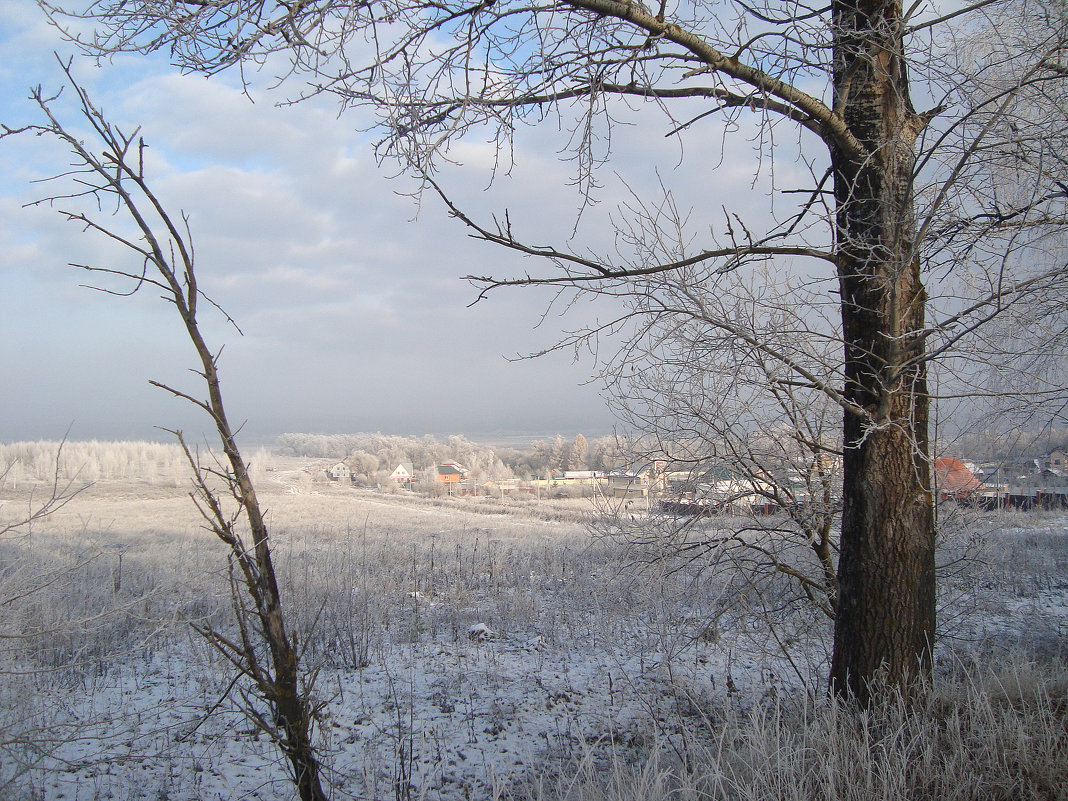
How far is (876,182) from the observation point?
3.55 m

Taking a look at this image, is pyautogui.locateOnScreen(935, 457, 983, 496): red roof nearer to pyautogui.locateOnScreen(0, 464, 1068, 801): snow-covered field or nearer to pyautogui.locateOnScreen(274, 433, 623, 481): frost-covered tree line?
pyautogui.locateOnScreen(0, 464, 1068, 801): snow-covered field

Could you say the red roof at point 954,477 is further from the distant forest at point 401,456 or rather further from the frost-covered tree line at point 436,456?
the frost-covered tree line at point 436,456

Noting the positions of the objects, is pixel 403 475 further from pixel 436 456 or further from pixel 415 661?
pixel 415 661

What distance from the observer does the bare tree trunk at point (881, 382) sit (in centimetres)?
328

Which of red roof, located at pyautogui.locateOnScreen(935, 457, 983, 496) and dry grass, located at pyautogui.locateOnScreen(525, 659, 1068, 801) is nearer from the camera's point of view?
dry grass, located at pyautogui.locateOnScreen(525, 659, 1068, 801)

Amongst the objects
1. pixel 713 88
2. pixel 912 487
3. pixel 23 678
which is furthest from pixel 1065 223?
pixel 23 678

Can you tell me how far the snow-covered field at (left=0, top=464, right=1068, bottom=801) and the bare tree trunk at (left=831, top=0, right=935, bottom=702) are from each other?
66cm

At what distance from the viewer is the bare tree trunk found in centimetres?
328

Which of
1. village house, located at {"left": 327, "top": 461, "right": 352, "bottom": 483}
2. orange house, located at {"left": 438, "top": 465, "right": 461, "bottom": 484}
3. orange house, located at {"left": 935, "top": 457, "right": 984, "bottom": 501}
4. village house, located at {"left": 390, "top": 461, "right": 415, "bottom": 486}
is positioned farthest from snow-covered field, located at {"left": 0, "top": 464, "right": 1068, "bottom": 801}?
village house, located at {"left": 390, "top": 461, "right": 415, "bottom": 486}

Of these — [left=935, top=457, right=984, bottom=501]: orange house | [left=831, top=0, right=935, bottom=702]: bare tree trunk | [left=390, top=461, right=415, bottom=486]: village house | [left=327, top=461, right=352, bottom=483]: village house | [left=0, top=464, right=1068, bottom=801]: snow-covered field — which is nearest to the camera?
[left=831, top=0, right=935, bottom=702]: bare tree trunk

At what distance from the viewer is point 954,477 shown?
5895 mm

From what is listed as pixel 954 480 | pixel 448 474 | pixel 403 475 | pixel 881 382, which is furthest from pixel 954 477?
pixel 403 475

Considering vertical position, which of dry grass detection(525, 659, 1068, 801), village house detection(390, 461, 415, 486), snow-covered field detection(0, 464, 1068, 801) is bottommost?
village house detection(390, 461, 415, 486)

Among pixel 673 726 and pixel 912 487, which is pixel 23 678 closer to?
pixel 673 726
